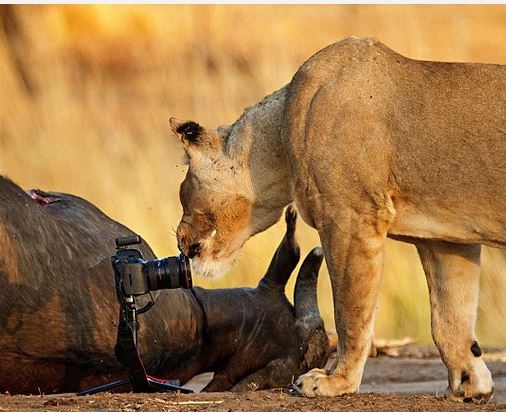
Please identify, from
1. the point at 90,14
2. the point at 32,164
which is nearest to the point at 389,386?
the point at 32,164

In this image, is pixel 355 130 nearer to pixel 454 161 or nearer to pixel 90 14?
pixel 454 161

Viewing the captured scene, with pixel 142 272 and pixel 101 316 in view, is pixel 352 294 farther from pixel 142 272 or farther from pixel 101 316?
pixel 101 316

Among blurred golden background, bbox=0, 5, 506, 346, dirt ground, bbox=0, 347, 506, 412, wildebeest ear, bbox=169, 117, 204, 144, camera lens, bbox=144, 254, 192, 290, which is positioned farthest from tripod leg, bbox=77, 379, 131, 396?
blurred golden background, bbox=0, 5, 506, 346

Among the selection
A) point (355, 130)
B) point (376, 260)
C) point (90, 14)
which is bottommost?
point (376, 260)

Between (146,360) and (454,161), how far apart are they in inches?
76.9

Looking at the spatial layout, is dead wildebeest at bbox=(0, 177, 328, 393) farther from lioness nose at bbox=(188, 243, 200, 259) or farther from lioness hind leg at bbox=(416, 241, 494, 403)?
lioness hind leg at bbox=(416, 241, 494, 403)

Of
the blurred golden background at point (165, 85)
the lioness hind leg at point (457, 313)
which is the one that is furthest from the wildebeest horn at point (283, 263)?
the blurred golden background at point (165, 85)

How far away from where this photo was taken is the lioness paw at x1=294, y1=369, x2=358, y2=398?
20.4 feet

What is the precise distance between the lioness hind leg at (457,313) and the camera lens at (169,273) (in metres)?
1.01

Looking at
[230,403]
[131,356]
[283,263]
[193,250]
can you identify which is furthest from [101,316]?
[230,403]

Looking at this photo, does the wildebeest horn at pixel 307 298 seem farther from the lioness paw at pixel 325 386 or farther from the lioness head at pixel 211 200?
the lioness paw at pixel 325 386

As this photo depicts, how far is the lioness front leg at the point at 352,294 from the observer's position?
20.4 feet

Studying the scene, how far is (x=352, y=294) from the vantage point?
6.27 metres

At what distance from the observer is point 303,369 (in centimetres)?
773
